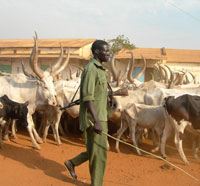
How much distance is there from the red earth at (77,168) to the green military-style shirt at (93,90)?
1.29 meters

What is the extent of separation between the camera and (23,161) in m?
5.27

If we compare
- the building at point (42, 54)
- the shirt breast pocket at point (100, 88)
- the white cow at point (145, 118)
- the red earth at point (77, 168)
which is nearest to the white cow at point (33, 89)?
the red earth at point (77, 168)

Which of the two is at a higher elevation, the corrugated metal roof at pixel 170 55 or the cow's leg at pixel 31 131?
the corrugated metal roof at pixel 170 55

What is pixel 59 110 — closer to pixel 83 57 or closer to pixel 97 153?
pixel 97 153

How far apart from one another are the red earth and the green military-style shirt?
129cm

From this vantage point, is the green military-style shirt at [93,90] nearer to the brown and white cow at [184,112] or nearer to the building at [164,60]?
the brown and white cow at [184,112]

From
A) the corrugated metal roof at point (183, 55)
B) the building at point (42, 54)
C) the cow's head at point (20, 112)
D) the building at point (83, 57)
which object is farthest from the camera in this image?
the corrugated metal roof at point (183, 55)

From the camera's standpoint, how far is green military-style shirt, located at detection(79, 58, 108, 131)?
3.41 m

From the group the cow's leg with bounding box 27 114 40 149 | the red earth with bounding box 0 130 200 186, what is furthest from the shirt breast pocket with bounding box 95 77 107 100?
the cow's leg with bounding box 27 114 40 149

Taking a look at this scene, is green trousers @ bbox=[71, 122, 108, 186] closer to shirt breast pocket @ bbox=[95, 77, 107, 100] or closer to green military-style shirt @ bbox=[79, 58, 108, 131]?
green military-style shirt @ bbox=[79, 58, 108, 131]

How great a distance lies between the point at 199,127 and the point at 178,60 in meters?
17.2

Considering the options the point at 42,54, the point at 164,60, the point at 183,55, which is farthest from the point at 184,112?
the point at 183,55

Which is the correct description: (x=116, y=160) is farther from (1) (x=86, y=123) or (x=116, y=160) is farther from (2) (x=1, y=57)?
(2) (x=1, y=57)

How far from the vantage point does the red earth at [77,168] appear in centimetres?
435
